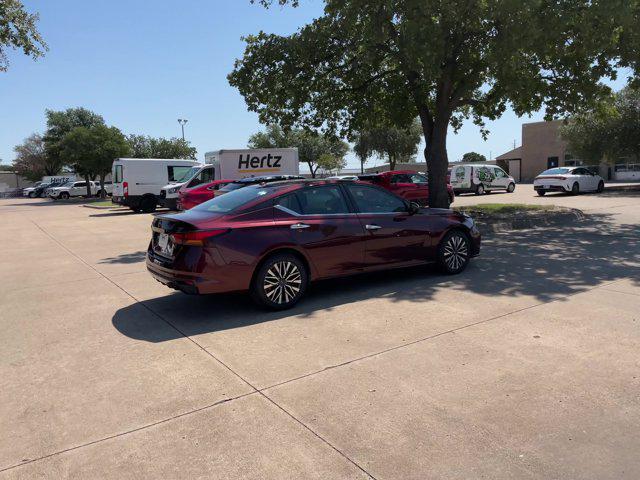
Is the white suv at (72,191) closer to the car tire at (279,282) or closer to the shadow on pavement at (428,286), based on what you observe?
the shadow on pavement at (428,286)

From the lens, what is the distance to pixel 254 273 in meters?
5.75

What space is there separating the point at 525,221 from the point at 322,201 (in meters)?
9.13

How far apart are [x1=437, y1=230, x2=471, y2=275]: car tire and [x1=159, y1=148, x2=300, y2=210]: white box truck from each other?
1505 centimetres

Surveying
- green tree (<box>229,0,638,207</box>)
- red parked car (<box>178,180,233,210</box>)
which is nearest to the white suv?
red parked car (<box>178,180,233,210</box>)

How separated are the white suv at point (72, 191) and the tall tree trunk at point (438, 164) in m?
39.5

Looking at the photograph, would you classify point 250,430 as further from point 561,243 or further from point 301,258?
point 561,243

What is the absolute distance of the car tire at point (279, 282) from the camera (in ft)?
18.9

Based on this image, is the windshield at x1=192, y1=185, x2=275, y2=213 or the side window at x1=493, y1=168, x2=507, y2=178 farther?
the side window at x1=493, y1=168, x2=507, y2=178

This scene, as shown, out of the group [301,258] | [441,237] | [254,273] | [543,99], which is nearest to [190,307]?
[254,273]

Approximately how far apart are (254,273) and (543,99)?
38.5ft

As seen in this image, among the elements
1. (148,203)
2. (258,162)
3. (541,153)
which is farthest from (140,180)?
(541,153)

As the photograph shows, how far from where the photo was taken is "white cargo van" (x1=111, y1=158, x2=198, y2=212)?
2264cm

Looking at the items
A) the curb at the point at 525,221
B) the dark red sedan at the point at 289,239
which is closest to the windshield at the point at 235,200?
the dark red sedan at the point at 289,239

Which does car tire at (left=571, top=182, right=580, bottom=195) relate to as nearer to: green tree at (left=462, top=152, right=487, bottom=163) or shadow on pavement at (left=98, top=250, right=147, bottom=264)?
shadow on pavement at (left=98, top=250, right=147, bottom=264)
